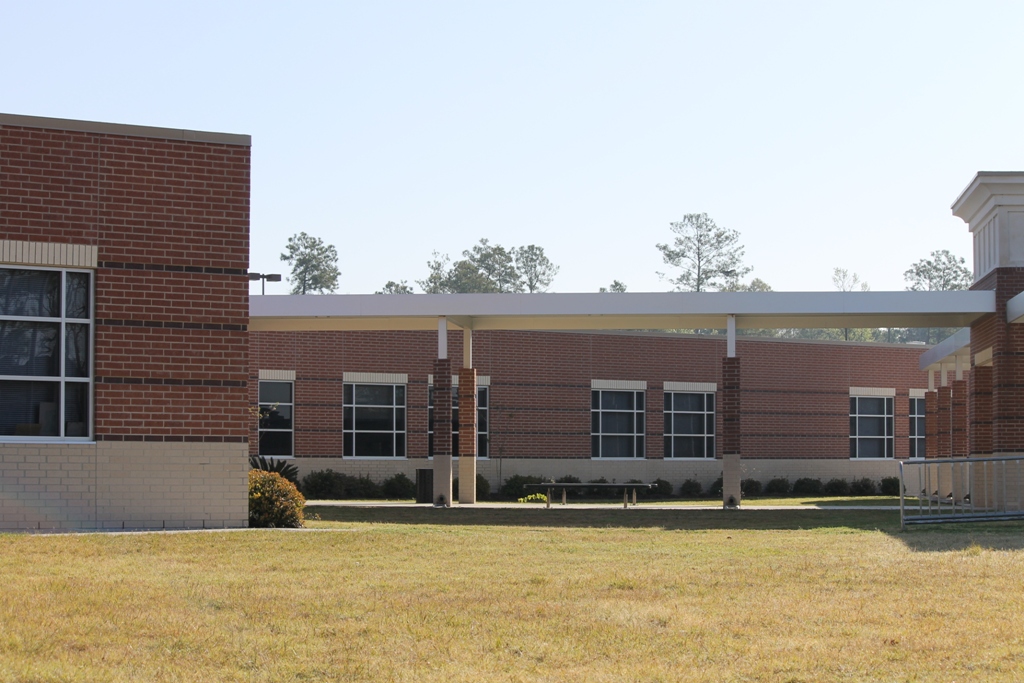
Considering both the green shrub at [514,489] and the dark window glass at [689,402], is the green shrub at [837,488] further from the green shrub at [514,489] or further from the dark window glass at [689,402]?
the green shrub at [514,489]

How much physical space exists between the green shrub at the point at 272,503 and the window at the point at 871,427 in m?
26.1

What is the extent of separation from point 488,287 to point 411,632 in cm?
8554

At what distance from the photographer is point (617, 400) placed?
35.5 meters

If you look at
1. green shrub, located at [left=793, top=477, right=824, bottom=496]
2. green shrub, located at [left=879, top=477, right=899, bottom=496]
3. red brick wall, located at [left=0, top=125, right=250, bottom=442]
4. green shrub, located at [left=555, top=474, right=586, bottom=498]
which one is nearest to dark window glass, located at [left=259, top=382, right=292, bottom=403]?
green shrub, located at [left=555, top=474, right=586, bottom=498]

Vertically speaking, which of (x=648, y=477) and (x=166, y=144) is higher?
(x=166, y=144)

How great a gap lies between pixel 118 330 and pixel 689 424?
23.9 meters

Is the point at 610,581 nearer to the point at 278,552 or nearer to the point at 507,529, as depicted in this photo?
the point at 278,552

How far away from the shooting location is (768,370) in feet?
122

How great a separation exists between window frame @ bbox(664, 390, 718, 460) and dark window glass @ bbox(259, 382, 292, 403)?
11.1 m

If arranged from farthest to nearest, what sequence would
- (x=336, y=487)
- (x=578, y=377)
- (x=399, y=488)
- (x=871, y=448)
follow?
(x=871, y=448) → (x=578, y=377) → (x=399, y=488) → (x=336, y=487)

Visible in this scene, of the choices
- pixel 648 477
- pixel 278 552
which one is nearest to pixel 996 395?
pixel 648 477

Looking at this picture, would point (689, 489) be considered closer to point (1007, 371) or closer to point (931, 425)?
point (931, 425)

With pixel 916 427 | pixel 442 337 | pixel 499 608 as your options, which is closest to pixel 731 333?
pixel 442 337

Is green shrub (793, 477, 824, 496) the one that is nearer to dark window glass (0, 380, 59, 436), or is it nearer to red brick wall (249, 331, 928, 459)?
red brick wall (249, 331, 928, 459)
